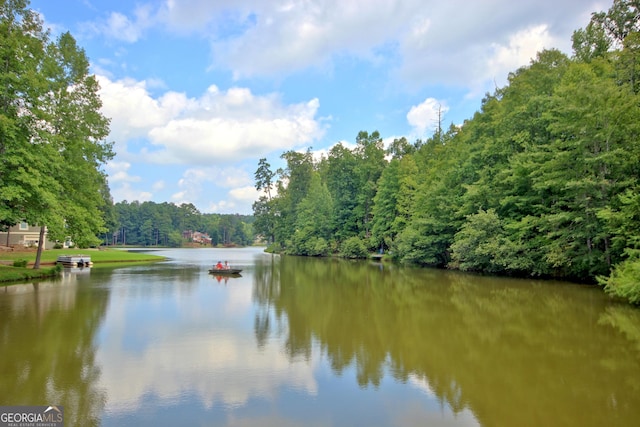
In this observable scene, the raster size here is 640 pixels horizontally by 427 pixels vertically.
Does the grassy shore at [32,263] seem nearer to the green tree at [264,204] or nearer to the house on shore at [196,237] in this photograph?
the green tree at [264,204]

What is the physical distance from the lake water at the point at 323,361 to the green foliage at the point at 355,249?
36051 mm

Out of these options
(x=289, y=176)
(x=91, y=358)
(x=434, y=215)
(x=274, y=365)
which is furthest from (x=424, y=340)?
(x=289, y=176)

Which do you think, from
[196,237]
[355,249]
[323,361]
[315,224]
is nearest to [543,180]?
[323,361]

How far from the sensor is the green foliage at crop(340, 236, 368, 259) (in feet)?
175

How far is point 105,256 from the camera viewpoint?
4469 centimetres

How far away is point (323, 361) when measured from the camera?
8953 mm

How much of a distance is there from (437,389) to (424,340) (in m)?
3.41

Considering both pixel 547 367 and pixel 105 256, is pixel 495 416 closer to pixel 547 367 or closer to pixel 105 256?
pixel 547 367

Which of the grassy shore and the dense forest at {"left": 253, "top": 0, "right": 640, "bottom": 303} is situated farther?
the grassy shore

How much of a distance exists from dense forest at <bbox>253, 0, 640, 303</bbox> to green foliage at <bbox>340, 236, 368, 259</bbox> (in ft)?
0.61

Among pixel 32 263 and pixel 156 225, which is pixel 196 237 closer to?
pixel 156 225

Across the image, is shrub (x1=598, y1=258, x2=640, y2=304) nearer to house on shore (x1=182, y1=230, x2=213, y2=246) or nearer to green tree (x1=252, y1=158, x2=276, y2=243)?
green tree (x1=252, y1=158, x2=276, y2=243)

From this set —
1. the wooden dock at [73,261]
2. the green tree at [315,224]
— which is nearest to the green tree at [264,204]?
the green tree at [315,224]

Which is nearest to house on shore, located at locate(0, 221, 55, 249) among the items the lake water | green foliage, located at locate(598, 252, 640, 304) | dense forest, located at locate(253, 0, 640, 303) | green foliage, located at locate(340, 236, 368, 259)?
green foliage, located at locate(340, 236, 368, 259)
